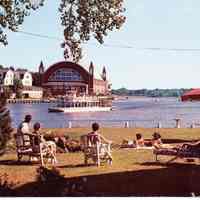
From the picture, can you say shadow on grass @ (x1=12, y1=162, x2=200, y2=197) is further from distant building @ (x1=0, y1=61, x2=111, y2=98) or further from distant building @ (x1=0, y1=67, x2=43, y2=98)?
distant building @ (x1=0, y1=61, x2=111, y2=98)

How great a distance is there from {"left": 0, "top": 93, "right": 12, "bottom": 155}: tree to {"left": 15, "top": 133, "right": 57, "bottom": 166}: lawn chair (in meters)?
1.29

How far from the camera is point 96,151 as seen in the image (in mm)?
10008

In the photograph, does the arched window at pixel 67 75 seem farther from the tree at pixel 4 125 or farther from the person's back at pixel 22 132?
the tree at pixel 4 125

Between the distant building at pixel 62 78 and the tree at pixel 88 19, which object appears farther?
the distant building at pixel 62 78

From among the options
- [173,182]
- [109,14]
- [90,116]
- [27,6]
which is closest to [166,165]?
[173,182]

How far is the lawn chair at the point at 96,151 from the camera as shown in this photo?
10.00 m

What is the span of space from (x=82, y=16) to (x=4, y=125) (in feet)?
7.10

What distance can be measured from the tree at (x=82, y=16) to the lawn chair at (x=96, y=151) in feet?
6.43

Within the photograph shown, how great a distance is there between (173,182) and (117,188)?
95 centimetres

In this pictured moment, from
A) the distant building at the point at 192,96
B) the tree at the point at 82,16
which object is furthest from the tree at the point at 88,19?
the distant building at the point at 192,96

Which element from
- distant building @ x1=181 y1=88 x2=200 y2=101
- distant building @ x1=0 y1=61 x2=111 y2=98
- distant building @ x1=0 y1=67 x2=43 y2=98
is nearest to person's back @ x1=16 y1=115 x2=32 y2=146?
distant building @ x1=0 y1=67 x2=43 y2=98

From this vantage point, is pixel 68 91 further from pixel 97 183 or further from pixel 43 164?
pixel 97 183

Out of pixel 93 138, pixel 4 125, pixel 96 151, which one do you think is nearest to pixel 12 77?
pixel 93 138

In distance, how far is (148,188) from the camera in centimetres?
825
